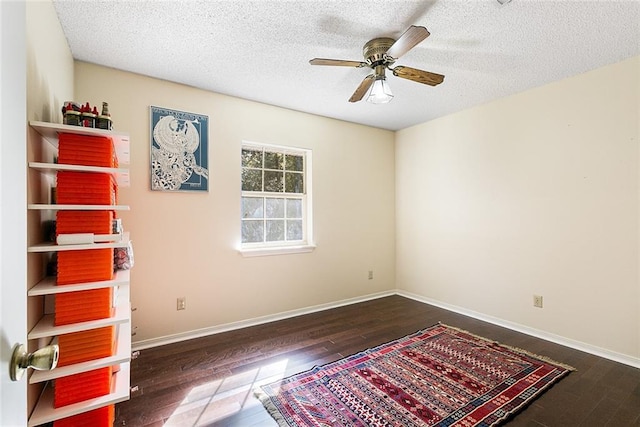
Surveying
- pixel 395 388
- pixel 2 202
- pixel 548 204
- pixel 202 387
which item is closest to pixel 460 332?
pixel 395 388

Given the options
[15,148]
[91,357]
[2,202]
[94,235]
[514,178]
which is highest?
[514,178]

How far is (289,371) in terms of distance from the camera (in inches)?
89.7

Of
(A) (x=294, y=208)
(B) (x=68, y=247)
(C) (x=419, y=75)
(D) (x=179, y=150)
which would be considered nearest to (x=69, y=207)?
(B) (x=68, y=247)

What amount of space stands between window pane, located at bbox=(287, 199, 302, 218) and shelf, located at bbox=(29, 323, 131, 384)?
7.33ft

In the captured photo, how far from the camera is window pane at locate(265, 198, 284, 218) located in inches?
138

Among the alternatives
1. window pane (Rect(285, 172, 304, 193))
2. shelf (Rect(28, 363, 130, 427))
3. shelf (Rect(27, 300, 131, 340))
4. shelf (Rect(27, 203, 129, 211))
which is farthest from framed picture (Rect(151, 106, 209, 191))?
shelf (Rect(28, 363, 130, 427))

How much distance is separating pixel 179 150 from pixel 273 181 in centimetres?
108

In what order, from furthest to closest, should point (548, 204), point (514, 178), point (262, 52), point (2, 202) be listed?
point (514, 178) < point (548, 204) < point (262, 52) < point (2, 202)

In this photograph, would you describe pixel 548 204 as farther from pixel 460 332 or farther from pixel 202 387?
pixel 202 387

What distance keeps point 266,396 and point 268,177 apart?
7.41 feet

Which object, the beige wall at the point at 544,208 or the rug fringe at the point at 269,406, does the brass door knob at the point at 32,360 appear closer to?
the rug fringe at the point at 269,406

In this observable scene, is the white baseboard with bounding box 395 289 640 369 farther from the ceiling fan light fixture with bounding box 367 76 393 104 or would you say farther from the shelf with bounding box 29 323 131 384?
the shelf with bounding box 29 323 131 384

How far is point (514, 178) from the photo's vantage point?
3.13 meters

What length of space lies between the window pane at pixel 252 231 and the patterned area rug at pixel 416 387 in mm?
1587
